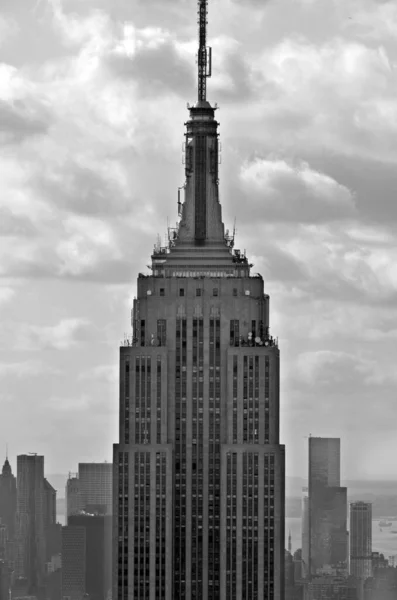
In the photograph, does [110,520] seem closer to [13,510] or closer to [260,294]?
[260,294]

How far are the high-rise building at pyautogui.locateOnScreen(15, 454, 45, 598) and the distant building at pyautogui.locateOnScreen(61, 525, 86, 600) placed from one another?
2417 mm

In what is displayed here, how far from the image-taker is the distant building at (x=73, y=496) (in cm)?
11656

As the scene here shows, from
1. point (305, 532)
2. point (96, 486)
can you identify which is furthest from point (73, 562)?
point (305, 532)

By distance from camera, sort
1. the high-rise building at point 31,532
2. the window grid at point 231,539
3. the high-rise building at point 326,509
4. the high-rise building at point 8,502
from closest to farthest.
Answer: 1. the window grid at point 231,539
2. the high-rise building at point 326,509
3. the high-rise building at point 31,532
4. the high-rise building at point 8,502

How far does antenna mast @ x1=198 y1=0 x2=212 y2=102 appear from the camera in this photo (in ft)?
287

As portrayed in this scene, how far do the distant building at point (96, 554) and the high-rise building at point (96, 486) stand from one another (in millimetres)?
733

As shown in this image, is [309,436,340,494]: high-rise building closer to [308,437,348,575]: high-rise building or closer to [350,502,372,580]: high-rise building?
[308,437,348,575]: high-rise building

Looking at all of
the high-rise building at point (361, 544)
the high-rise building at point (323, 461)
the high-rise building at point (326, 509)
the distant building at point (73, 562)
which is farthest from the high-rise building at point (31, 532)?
the high-rise building at point (323, 461)

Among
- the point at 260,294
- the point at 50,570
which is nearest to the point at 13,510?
the point at 50,570

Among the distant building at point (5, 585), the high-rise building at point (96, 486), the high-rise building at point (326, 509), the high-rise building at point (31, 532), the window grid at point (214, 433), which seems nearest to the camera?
the window grid at point (214, 433)

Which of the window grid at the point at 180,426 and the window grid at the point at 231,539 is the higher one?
the window grid at the point at 180,426

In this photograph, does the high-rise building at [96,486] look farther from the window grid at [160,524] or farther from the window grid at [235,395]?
the window grid at [235,395]

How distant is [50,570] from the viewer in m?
134

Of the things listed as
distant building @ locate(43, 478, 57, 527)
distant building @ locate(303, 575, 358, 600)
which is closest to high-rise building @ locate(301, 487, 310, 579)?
distant building @ locate(303, 575, 358, 600)
